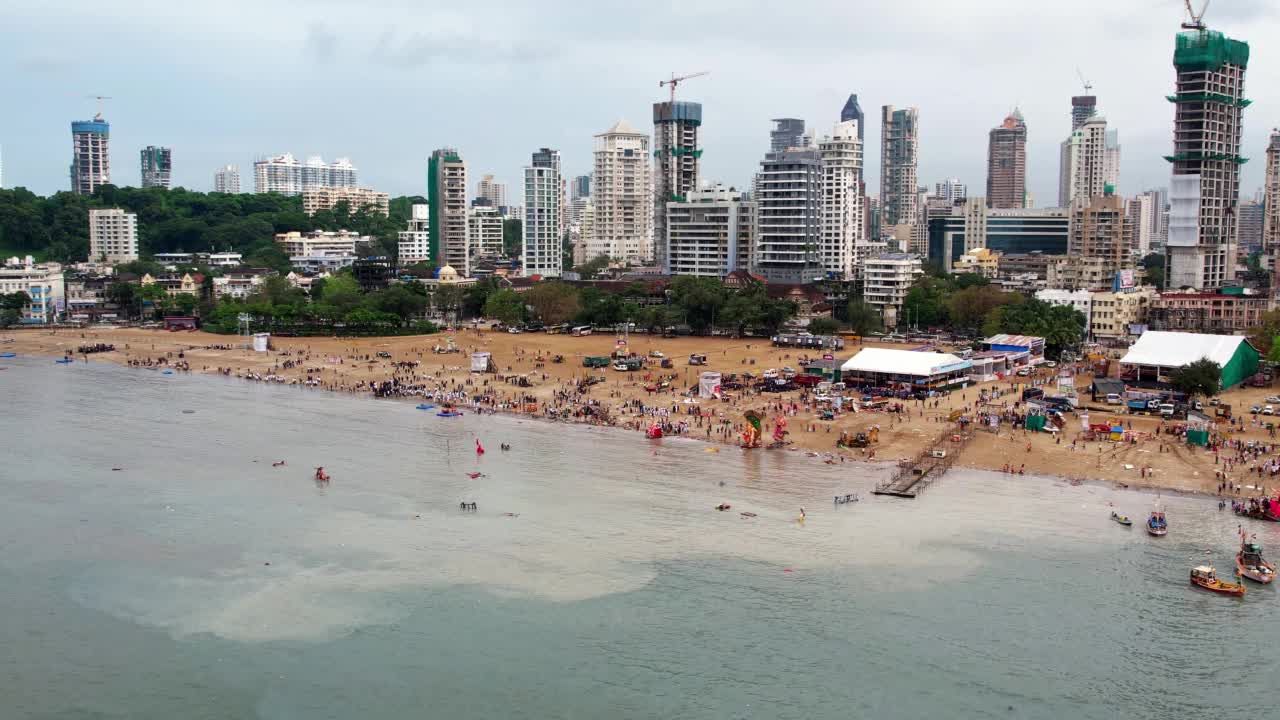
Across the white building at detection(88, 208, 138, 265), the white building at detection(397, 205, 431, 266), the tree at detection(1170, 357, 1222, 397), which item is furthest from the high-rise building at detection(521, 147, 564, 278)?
the tree at detection(1170, 357, 1222, 397)

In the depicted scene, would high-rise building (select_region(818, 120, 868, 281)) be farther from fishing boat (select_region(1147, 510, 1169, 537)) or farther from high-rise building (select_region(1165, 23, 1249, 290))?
fishing boat (select_region(1147, 510, 1169, 537))

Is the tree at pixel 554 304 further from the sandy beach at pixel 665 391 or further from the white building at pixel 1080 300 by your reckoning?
the white building at pixel 1080 300

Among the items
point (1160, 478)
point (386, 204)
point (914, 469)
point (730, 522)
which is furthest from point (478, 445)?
point (386, 204)

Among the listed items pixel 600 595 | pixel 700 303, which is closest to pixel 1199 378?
pixel 600 595

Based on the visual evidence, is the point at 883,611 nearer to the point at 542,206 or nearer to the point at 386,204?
the point at 542,206

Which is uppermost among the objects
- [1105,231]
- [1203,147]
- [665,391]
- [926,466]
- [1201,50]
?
[1201,50]

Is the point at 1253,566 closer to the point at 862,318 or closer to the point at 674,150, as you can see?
the point at 862,318
